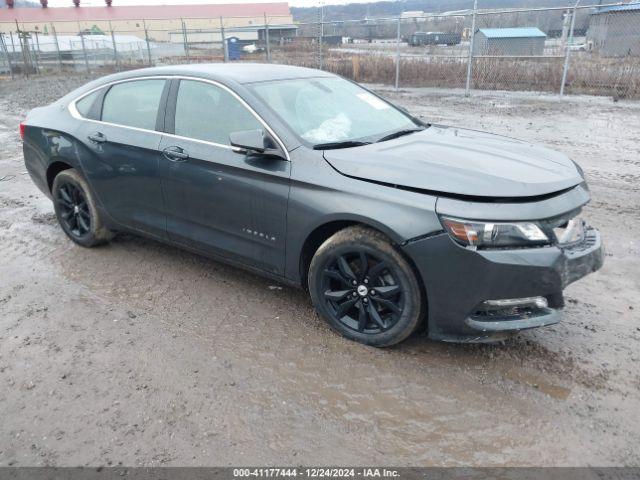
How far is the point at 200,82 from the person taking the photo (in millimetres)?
3906

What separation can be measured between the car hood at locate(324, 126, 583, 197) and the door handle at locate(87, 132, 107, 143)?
2194mm

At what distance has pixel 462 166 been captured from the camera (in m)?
3.06

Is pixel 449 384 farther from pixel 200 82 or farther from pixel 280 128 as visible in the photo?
pixel 200 82

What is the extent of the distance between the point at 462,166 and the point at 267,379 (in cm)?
170

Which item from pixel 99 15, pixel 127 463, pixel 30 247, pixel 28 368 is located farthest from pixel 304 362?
pixel 99 15

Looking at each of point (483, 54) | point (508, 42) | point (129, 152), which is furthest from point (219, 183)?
point (508, 42)

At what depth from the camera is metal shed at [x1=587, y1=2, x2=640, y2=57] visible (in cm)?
2038

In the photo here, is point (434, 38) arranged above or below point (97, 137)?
above

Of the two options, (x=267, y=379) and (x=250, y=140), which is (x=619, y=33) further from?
(x=267, y=379)

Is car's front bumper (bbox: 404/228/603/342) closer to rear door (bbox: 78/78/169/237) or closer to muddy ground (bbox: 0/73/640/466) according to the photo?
muddy ground (bbox: 0/73/640/466)

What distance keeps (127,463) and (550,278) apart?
2.33m

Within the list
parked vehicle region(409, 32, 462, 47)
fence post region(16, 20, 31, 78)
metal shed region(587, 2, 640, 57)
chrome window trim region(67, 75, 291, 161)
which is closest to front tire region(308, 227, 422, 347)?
chrome window trim region(67, 75, 291, 161)

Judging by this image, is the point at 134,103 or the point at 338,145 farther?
the point at 134,103

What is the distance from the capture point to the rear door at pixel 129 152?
4.10 metres
